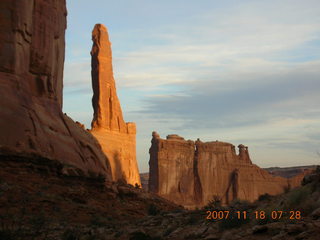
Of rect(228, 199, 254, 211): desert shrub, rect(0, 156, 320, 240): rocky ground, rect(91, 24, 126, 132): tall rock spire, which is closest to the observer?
rect(0, 156, 320, 240): rocky ground

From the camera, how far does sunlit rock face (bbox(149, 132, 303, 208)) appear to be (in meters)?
90.0

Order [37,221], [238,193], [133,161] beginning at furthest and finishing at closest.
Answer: [238,193]
[133,161]
[37,221]

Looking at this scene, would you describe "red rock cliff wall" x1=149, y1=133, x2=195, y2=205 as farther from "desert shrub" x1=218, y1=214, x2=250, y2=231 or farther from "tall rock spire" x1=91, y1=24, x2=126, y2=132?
"desert shrub" x1=218, y1=214, x2=250, y2=231

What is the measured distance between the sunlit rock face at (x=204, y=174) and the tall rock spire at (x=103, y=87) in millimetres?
21083

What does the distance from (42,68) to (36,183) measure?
8.98 metres

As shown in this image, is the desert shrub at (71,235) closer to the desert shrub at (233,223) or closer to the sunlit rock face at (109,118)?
the desert shrub at (233,223)

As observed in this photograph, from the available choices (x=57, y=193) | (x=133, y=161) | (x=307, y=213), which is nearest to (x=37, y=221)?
(x=57, y=193)

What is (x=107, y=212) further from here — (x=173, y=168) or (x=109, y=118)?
(x=173, y=168)

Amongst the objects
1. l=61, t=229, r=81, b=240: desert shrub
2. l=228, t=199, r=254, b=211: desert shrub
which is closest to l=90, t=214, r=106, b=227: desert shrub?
l=61, t=229, r=81, b=240: desert shrub

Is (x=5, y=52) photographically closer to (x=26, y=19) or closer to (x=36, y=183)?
(x=26, y=19)

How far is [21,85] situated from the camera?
26953mm

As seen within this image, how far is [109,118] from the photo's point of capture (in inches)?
2682

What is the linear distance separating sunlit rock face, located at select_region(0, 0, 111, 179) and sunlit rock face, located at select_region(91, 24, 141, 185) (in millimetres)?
33390

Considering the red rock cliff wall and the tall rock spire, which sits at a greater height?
the tall rock spire
